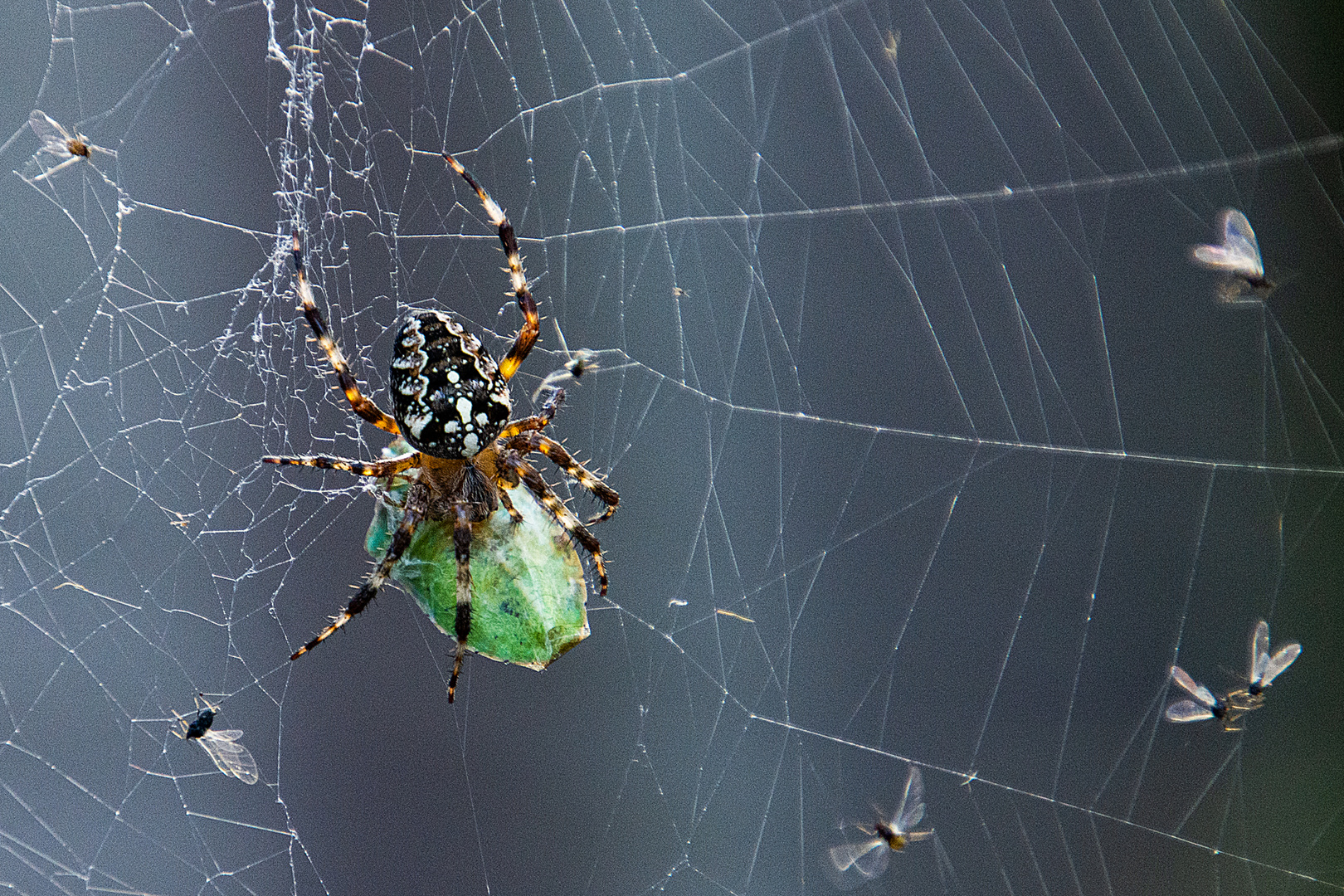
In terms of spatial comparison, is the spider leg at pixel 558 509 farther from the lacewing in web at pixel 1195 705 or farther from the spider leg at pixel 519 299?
the lacewing in web at pixel 1195 705

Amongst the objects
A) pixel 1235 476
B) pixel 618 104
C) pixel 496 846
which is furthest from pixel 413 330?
pixel 1235 476

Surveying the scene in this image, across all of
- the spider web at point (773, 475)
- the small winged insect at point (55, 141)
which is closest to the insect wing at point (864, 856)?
the spider web at point (773, 475)

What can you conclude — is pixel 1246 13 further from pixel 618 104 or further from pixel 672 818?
pixel 672 818

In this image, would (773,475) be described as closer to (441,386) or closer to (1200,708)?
(1200,708)

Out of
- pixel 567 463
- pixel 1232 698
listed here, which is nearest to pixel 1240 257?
pixel 1232 698

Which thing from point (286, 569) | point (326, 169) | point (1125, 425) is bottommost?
point (1125, 425)

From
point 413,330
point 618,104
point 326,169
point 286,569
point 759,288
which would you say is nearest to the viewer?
point 413,330
